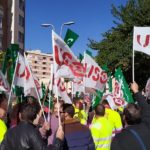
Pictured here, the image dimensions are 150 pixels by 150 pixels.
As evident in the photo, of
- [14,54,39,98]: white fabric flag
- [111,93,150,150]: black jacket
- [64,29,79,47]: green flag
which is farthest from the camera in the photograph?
[64,29,79,47]: green flag

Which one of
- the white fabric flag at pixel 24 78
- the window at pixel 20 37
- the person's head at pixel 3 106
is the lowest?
the person's head at pixel 3 106

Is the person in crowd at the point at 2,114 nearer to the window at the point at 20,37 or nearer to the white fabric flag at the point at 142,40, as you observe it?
the white fabric flag at the point at 142,40

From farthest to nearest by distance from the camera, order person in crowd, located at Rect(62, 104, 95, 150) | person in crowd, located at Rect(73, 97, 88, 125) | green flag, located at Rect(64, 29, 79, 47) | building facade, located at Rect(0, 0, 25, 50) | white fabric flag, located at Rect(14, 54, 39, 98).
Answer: building facade, located at Rect(0, 0, 25, 50) < person in crowd, located at Rect(73, 97, 88, 125) < green flag, located at Rect(64, 29, 79, 47) < white fabric flag, located at Rect(14, 54, 39, 98) < person in crowd, located at Rect(62, 104, 95, 150)

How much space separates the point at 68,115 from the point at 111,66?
1136 inches

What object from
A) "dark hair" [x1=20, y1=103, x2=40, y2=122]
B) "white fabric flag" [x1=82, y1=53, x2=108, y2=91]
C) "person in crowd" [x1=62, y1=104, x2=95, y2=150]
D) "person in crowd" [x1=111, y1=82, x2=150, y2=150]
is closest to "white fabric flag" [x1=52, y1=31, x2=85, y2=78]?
"person in crowd" [x1=62, y1=104, x2=95, y2=150]

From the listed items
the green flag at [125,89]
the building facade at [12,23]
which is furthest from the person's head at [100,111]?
the building facade at [12,23]

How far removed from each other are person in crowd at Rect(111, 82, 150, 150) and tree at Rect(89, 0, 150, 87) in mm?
29066

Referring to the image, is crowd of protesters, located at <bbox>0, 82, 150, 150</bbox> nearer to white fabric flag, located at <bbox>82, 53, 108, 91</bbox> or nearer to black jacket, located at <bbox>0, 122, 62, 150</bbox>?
black jacket, located at <bbox>0, 122, 62, 150</bbox>

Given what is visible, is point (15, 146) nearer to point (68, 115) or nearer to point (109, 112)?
point (68, 115)

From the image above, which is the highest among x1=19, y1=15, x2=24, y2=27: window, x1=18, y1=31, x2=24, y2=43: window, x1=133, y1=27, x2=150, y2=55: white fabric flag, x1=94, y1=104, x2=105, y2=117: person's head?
x1=19, y1=15, x2=24, y2=27: window

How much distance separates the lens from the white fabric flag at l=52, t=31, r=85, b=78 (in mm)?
7312

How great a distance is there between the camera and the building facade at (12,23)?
224 ft

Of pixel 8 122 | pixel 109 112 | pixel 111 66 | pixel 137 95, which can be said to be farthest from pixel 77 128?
pixel 111 66

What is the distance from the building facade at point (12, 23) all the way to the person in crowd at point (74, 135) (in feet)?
199
